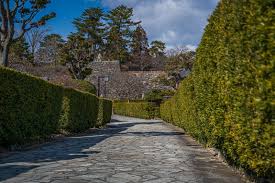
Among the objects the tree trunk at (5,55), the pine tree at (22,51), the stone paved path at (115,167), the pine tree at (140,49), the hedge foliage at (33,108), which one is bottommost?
the stone paved path at (115,167)

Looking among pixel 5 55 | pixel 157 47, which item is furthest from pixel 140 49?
pixel 5 55

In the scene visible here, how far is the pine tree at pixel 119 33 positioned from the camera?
241ft

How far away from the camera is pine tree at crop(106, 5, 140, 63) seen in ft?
241

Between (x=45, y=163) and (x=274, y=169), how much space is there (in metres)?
Answer: 4.50

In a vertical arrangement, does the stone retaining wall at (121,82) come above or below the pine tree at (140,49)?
below

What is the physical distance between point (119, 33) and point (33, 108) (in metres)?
65.6

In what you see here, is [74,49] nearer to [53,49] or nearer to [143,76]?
[143,76]

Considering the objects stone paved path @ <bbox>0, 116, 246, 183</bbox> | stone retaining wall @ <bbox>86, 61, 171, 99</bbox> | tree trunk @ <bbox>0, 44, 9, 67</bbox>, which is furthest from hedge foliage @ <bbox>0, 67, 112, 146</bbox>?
stone retaining wall @ <bbox>86, 61, 171, 99</bbox>

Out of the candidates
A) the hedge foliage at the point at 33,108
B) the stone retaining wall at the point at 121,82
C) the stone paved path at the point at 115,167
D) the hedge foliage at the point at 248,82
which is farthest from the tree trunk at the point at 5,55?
the stone retaining wall at the point at 121,82

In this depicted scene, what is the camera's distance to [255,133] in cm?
427

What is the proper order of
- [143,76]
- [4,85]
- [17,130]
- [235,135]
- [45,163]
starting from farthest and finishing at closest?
[143,76] → [17,130] → [4,85] → [45,163] → [235,135]

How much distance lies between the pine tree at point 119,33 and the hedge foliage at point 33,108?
184 feet

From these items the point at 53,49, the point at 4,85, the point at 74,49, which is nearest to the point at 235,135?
the point at 4,85

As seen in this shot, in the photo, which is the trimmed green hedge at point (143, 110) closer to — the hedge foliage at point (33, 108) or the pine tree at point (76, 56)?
the pine tree at point (76, 56)
